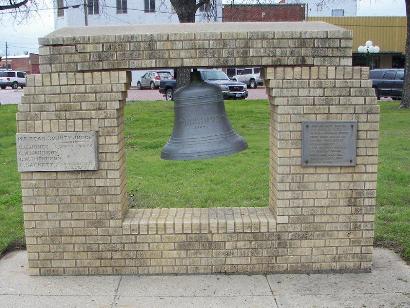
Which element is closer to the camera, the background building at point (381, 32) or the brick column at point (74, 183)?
the brick column at point (74, 183)

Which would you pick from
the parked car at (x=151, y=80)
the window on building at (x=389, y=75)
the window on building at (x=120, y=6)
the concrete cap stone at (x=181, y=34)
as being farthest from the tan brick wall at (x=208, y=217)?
the window on building at (x=120, y=6)

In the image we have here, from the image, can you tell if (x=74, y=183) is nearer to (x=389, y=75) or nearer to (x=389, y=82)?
(x=389, y=82)

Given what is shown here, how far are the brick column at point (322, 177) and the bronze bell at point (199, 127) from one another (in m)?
0.47

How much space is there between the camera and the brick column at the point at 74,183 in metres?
4.48

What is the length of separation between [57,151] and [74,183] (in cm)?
31

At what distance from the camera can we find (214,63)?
4398 millimetres

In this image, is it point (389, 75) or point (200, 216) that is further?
point (389, 75)

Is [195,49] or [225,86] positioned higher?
[195,49]

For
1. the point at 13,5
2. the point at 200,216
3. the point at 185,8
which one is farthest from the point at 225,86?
the point at 200,216

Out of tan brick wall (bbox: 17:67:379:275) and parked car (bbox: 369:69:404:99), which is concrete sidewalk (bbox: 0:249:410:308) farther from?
parked car (bbox: 369:69:404:99)

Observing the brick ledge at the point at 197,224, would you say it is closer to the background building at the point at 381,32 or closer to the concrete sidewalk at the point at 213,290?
the concrete sidewalk at the point at 213,290

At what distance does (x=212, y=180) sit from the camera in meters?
8.34

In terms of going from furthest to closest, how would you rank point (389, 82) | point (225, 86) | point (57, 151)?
1. point (225, 86)
2. point (389, 82)
3. point (57, 151)

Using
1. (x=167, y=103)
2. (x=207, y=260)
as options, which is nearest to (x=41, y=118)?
(x=207, y=260)
